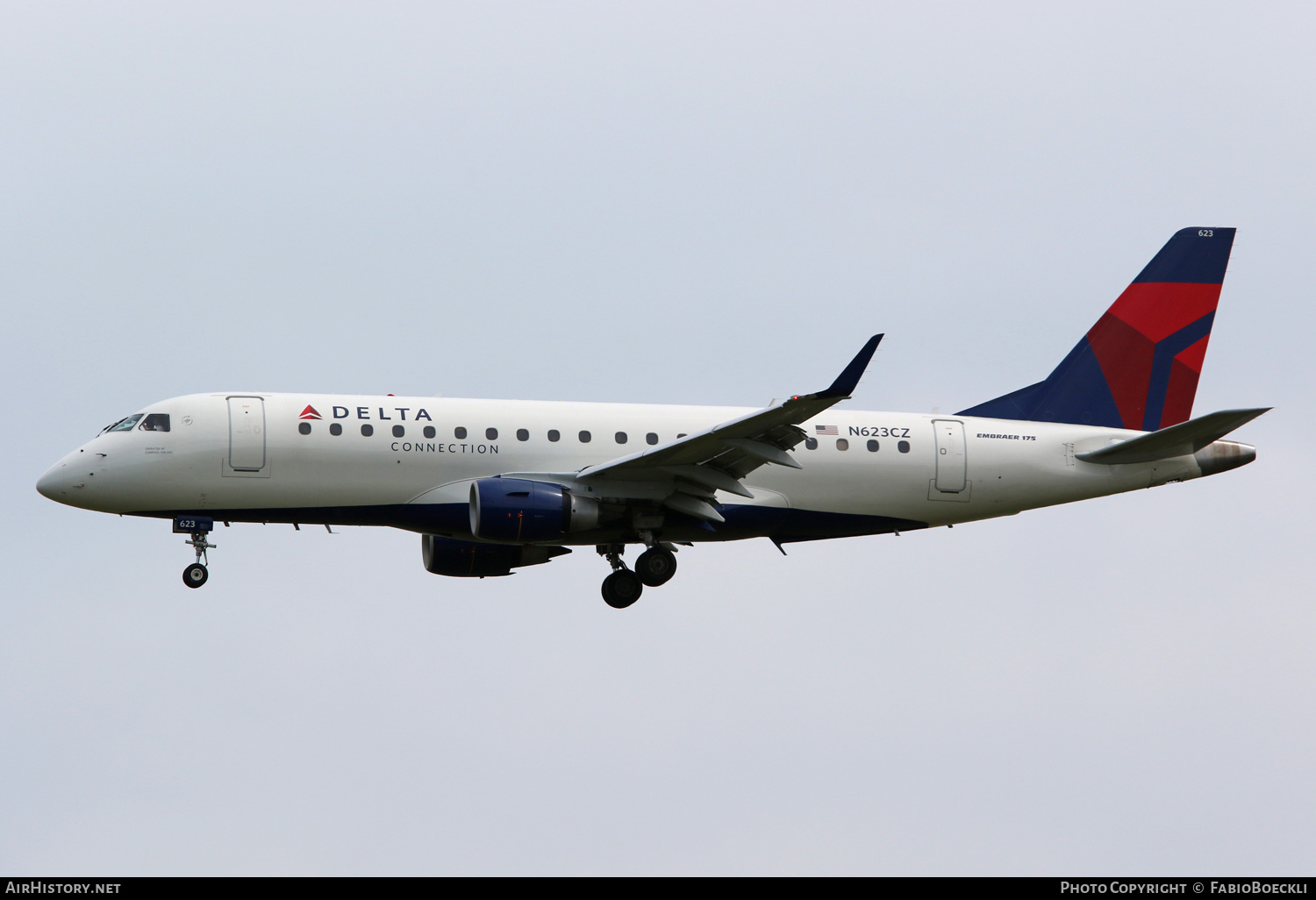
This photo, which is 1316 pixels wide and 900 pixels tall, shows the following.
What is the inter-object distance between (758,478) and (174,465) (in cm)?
1212

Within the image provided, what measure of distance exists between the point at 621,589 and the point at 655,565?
1.07 m

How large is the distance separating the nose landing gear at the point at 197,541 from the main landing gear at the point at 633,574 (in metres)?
8.35

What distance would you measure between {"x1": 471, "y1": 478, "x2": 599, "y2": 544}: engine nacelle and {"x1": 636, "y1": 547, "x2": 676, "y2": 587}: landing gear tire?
2112 mm

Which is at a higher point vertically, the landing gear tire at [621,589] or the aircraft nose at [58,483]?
the aircraft nose at [58,483]

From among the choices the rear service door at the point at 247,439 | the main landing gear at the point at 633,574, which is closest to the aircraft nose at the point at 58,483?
the rear service door at the point at 247,439

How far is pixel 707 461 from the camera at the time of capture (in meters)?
31.1

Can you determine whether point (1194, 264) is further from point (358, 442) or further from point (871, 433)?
point (358, 442)

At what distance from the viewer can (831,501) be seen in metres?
33.3

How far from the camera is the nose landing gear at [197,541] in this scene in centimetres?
3094

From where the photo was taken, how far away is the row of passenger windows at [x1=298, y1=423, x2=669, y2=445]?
3111 cm

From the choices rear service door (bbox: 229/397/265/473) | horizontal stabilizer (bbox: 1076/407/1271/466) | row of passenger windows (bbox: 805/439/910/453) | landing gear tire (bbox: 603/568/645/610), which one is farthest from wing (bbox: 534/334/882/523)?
horizontal stabilizer (bbox: 1076/407/1271/466)

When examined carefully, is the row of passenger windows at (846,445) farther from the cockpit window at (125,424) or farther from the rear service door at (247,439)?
the cockpit window at (125,424)

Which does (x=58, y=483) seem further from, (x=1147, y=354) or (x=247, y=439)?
(x=1147, y=354)

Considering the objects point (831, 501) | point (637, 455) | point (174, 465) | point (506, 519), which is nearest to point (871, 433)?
point (831, 501)
